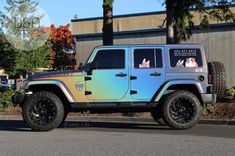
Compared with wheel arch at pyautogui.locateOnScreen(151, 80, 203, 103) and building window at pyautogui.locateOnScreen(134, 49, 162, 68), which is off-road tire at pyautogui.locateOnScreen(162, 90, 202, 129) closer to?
wheel arch at pyautogui.locateOnScreen(151, 80, 203, 103)

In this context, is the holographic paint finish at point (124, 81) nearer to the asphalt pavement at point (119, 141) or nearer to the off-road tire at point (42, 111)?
the off-road tire at point (42, 111)

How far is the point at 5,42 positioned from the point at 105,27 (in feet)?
70.4

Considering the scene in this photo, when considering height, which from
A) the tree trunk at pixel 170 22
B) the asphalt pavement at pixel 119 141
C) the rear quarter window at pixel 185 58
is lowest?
the asphalt pavement at pixel 119 141

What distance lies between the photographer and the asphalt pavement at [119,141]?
936 centimetres

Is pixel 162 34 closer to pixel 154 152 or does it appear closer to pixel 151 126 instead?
pixel 151 126

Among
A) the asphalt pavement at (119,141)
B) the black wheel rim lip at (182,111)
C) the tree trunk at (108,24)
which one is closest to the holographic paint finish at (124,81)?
the black wheel rim lip at (182,111)

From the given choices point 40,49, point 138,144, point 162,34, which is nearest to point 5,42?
point 40,49

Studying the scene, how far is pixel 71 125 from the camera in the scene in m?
14.9

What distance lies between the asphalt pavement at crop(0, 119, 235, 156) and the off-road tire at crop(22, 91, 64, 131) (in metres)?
0.27

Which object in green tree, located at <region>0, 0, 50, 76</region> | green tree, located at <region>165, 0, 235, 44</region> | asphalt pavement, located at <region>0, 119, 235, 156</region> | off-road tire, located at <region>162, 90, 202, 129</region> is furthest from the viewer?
green tree, located at <region>0, 0, 50, 76</region>

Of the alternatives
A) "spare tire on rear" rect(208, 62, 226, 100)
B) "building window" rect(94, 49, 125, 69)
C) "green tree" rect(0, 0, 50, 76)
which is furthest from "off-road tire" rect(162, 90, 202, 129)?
"green tree" rect(0, 0, 50, 76)

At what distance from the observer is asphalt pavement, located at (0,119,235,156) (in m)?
9.36

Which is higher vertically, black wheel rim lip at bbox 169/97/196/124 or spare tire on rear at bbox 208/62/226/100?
spare tire on rear at bbox 208/62/226/100

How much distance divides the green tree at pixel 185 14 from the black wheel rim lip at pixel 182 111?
18.5 ft
